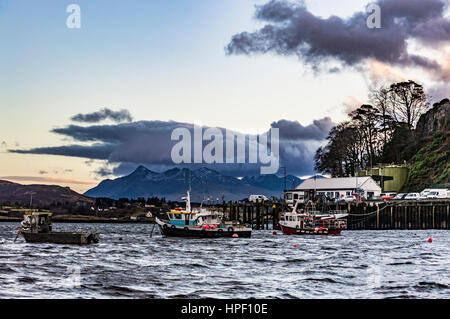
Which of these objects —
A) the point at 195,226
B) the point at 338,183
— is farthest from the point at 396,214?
the point at 195,226

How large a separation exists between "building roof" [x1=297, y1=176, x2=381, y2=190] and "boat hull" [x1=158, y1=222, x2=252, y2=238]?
53300mm

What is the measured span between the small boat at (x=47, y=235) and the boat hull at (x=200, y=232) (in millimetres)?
11825

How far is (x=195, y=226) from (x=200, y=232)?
1138 mm

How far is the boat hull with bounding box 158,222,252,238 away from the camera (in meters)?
75.0

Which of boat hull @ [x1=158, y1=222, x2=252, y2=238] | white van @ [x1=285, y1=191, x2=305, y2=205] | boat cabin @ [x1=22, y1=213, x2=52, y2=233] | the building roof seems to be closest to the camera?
boat cabin @ [x1=22, y1=213, x2=52, y2=233]

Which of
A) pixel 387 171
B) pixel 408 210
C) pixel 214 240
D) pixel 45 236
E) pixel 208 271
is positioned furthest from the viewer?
pixel 387 171

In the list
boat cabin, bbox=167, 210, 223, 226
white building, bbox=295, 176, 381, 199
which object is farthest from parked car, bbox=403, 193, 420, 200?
boat cabin, bbox=167, 210, 223, 226

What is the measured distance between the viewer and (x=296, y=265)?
1617 inches

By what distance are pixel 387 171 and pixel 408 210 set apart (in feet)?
100

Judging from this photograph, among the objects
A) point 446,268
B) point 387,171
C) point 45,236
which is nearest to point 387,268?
point 446,268

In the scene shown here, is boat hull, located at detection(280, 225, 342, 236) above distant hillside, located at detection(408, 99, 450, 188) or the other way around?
the other way around

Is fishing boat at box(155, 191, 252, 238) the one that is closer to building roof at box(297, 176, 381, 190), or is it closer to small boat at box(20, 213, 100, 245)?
small boat at box(20, 213, 100, 245)

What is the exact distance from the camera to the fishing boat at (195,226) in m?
75.1
